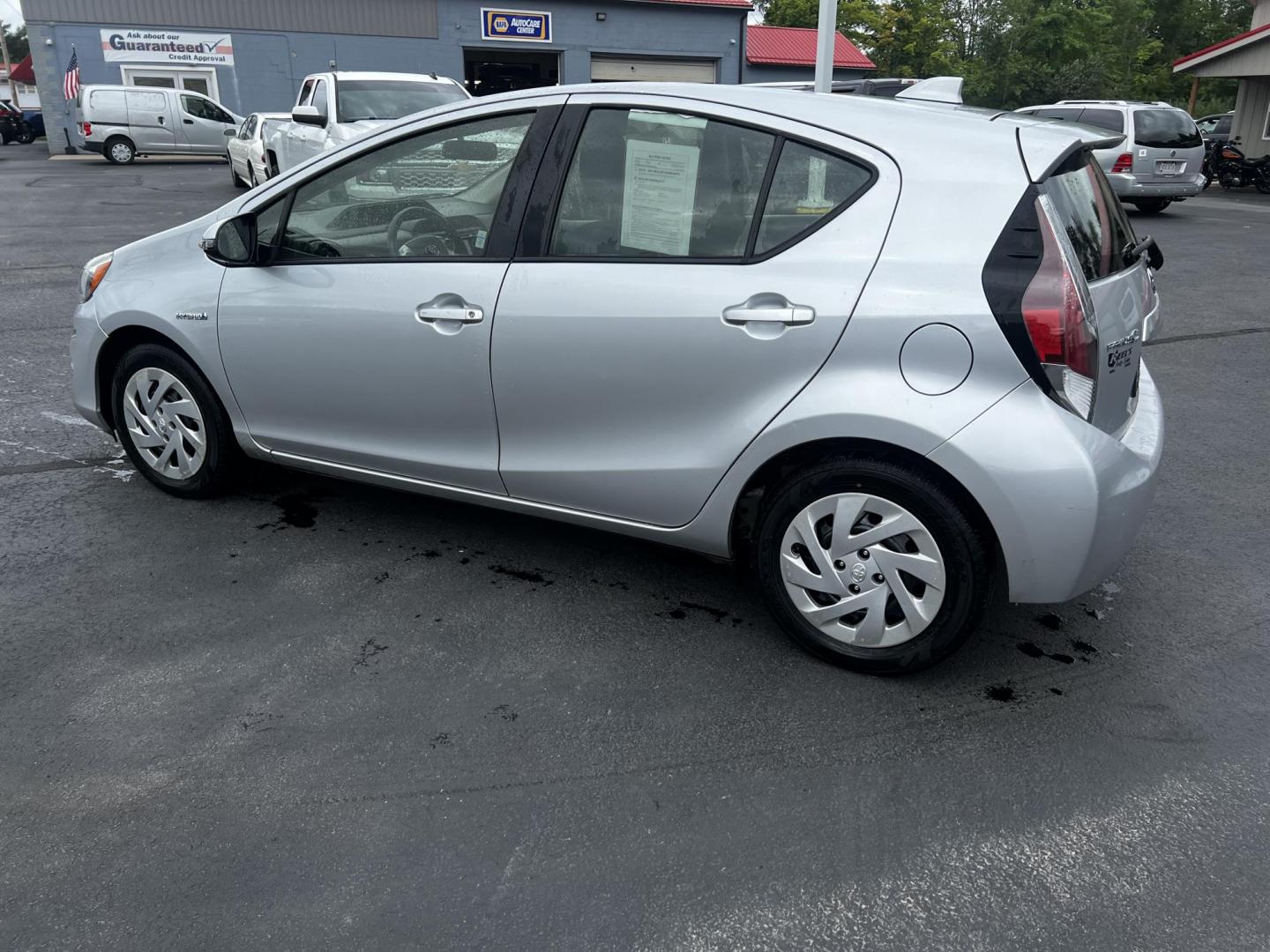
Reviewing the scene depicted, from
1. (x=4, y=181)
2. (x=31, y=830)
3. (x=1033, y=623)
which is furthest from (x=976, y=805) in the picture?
(x=4, y=181)

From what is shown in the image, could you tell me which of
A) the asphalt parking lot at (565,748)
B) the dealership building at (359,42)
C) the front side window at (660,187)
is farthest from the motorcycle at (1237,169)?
the front side window at (660,187)

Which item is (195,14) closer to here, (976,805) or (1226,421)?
(1226,421)

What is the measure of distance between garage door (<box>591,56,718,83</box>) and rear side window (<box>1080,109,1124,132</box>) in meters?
18.1

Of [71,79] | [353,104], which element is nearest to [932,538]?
[353,104]

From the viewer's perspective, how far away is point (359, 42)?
102ft

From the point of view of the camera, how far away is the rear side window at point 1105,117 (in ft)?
55.2

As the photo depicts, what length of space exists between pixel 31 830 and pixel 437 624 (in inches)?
51.7

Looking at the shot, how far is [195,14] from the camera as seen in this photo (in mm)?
29688

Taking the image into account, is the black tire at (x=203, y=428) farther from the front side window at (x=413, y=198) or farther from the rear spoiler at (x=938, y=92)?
the rear spoiler at (x=938, y=92)

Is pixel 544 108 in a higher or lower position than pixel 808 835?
higher

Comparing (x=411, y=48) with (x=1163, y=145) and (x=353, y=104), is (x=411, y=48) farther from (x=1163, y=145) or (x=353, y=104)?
(x=1163, y=145)

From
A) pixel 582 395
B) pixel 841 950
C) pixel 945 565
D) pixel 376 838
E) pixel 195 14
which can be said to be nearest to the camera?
pixel 841 950

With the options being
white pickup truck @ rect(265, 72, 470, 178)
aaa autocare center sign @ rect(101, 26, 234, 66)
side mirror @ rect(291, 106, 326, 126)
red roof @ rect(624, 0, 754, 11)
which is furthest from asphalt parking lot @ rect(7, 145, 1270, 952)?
red roof @ rect(624, 0, 754, 11)

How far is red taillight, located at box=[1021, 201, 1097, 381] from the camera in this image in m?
2.82
